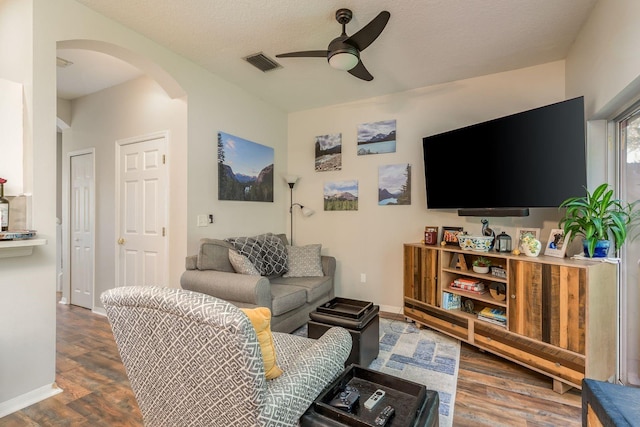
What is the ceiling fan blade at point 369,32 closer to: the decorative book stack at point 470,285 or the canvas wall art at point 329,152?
the canvas wall art at point 329,152

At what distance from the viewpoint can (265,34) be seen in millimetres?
2531

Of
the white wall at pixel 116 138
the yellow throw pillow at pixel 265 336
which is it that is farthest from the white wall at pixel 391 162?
the yellow throw pillow at pixel 265 336

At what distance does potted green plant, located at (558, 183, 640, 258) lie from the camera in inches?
79.7

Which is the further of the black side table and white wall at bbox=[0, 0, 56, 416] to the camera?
the black side table

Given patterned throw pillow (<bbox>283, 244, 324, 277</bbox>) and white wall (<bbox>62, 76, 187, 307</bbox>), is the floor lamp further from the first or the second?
white wall (<bbox>62, 76, 187, 307</bbox>)

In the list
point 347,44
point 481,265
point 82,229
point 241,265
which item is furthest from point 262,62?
point 82,229

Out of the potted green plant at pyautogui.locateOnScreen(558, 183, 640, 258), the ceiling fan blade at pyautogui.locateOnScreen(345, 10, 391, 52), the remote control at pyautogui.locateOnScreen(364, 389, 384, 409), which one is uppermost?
the ceiling fan blade at pyautogui.locateOnScreen(345, 10, 391, 52)

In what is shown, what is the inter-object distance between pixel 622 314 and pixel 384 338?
179 centimetres

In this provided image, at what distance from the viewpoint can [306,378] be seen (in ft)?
3.78

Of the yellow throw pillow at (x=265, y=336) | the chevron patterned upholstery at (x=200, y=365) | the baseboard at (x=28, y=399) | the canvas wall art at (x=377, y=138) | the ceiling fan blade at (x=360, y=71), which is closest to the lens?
the chevron patterned upholstery at (x=200, y=365)

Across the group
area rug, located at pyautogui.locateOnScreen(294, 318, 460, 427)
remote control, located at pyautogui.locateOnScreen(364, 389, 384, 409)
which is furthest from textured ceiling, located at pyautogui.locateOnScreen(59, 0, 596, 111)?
area rug, located at pyautogui.locateOnScreen(294, 318, 460, 427)

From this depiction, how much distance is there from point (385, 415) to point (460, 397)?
4.16 feet

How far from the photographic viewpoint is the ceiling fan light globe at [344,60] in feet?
7.16

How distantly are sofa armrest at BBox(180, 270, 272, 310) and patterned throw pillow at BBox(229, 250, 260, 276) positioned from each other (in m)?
0.08
